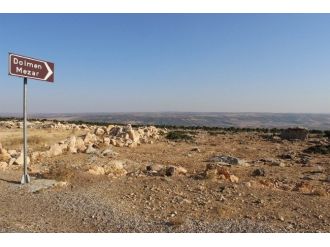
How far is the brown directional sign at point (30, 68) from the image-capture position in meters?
9.92

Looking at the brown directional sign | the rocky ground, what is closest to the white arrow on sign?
the brown directional sign

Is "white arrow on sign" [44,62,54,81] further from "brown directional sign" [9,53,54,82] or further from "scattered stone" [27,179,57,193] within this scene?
"scattered stone" [27,179,57,193]

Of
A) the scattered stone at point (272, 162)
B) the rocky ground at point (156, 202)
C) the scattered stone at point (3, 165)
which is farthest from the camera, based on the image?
the scattered stone at point (272, 162)

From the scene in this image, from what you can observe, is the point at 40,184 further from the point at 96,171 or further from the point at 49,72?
the point at 49,72

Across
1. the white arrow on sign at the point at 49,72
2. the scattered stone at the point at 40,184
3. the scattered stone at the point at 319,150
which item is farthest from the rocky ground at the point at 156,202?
the scattered stone at the point at 319,150

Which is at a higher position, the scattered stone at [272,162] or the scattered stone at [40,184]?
the scattered stone at [40,184]

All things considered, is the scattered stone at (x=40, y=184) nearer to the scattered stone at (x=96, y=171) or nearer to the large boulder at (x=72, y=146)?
the scattered stone at (x=96, y=171)

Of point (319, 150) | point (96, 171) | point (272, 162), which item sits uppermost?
point (96, 171)

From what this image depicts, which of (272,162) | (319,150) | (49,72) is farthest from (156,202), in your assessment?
(319,150)

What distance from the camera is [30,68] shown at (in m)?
10.4

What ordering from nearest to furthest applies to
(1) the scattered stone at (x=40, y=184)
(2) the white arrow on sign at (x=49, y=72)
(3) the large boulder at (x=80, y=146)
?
(1) the scattered stone at (x=40, y=184) → (2) the white arrow on sign at (x=49, y=72) → (3) the large boulder at (x=80, y=146)

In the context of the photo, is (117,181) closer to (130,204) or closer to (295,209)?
(130,204)
